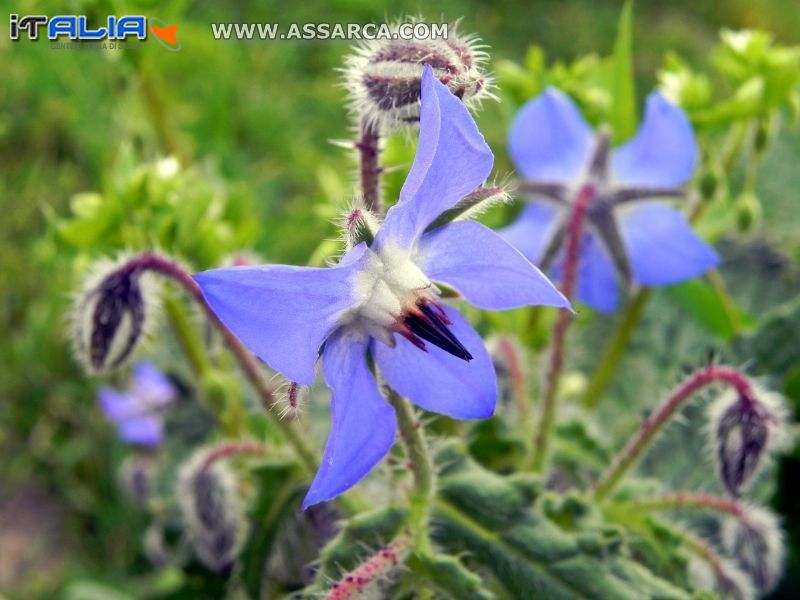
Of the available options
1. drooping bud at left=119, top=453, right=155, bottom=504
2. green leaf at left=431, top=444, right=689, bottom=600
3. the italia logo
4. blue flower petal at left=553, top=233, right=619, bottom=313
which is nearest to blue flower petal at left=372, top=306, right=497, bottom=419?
green leaf at left=431, top=444, right=689, bottom=600

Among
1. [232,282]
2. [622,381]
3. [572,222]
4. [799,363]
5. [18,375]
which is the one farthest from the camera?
[18,375]

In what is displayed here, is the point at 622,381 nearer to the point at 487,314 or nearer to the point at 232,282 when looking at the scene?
the point at 487,314

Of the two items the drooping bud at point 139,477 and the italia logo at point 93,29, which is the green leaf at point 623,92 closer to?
the italia logo at point 93,29

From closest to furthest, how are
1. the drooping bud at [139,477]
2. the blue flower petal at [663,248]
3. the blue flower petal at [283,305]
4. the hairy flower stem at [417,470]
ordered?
1. the blue flower petal at [283,305]
2. the hairy flower stem at [417,470]
3. the blue flower petal at [663,248]
4. the drooping bud at [139,477]

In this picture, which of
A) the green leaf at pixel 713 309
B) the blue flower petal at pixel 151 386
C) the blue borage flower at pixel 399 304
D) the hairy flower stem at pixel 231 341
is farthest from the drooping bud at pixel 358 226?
the blue flower petal at pixel 151 386

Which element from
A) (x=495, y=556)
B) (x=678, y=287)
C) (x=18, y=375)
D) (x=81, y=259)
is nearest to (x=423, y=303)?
(x=495, y=556)

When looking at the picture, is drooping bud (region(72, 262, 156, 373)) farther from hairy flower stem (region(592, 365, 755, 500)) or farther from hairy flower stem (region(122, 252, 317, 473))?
hairy flower stem (region(592, 365, 755, 500))
